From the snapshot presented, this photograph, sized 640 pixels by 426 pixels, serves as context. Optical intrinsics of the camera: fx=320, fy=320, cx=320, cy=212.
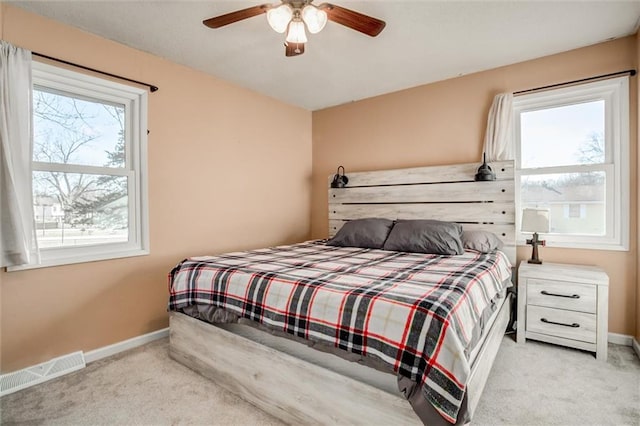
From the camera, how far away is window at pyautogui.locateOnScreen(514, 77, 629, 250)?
266 cm

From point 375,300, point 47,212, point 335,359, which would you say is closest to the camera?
point 375,300

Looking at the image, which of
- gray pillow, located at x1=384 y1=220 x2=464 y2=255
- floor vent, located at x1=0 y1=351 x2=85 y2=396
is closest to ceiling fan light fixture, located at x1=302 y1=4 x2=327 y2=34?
gray pillow, located at x1=384 y1=220 x2=464 y2=255

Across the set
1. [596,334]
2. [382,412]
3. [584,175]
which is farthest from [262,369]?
[584,175]

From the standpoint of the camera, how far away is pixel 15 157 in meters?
2.06

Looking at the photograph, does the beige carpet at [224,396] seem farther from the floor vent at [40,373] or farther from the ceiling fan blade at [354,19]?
the ceiling fan blade at [354,19]

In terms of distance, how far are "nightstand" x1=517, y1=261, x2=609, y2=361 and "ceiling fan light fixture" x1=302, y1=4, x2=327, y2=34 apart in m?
2.48

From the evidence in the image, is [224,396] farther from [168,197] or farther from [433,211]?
[433,211]

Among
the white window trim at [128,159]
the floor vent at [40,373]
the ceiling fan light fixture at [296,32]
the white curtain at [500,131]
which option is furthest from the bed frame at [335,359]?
the ceiling fan light fixture at [296,32]

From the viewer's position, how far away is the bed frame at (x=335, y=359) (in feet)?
4.83

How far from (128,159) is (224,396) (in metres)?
2.06

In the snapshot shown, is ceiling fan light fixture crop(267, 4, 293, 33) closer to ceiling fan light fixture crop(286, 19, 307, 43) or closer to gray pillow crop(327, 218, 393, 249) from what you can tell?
ceiling fan light fixture crop(286, 19, 307, 43)

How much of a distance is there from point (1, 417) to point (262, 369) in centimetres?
148

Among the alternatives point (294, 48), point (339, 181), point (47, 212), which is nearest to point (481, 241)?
point (339, 181)

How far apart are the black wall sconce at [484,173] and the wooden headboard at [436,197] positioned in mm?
76
